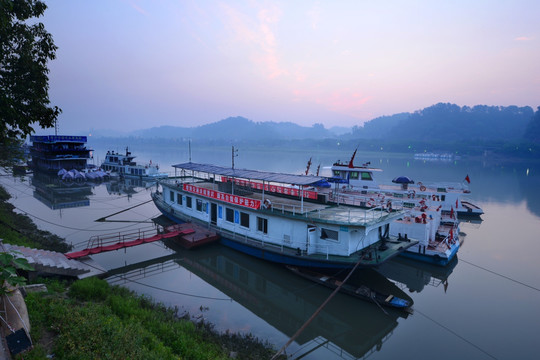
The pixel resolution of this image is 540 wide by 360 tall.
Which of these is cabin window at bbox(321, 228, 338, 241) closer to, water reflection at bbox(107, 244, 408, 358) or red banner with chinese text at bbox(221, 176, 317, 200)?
water reflection at bbox(107, 244, 408, 358)

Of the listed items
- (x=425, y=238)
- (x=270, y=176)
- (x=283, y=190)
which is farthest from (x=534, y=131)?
(x=270, y=176)

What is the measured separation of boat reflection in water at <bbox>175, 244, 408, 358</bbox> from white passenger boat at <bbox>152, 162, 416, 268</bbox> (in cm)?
115

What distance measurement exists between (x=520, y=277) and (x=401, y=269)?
267 inches

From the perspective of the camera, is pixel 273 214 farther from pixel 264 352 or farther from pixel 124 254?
pixel 124 254

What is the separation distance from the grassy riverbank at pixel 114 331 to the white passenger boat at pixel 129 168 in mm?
45598

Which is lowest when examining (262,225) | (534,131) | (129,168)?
Result: (262,225)

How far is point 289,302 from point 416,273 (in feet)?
30.6

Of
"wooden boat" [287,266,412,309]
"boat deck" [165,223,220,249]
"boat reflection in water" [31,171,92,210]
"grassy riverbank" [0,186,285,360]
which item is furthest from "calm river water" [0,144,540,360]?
"boat reflection in water" [31,171,92,210]

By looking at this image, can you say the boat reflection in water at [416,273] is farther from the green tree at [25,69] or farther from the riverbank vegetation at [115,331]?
the green tree at [25,69]

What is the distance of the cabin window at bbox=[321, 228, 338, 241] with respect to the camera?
15.8m

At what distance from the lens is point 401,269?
19.2 metres

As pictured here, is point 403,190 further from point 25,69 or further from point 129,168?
point 129,168

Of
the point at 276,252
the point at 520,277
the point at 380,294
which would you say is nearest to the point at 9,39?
the point at 276,252

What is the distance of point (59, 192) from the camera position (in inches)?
1634
